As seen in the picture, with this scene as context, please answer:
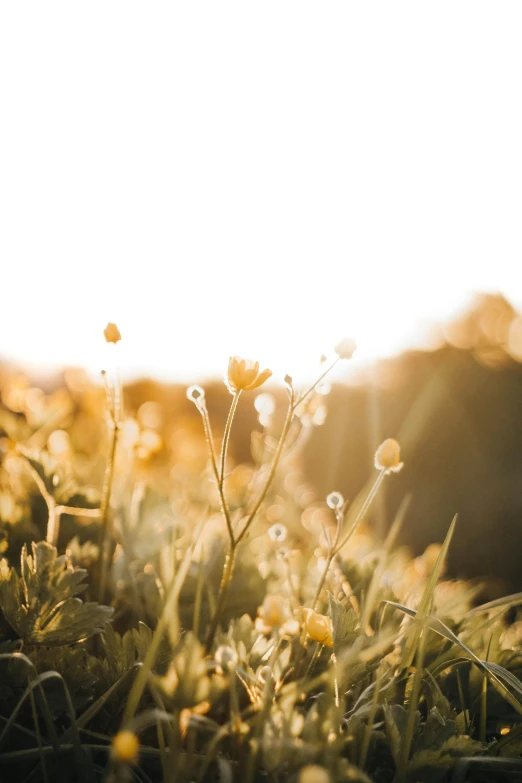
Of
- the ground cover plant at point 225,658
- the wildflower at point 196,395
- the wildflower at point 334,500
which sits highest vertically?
the wildflower at point 196,395

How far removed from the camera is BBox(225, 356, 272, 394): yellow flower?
90 centimetres

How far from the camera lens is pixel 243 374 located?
0.90 m

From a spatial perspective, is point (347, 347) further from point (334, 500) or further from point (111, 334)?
point (111, 334)

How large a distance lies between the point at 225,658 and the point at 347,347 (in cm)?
52

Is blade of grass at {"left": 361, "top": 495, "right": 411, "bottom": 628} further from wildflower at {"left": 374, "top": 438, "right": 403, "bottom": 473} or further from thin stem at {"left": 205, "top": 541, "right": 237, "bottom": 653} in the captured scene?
thin stem at {"left": 205, "top": 541, "right": 237, "bottom": 653}

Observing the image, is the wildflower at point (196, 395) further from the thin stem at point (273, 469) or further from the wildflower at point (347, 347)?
the wildflower at point (347, 347)

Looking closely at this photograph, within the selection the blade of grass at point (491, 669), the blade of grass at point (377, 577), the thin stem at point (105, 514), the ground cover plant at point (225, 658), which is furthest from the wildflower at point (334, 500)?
the thin stem at point (105, 514)

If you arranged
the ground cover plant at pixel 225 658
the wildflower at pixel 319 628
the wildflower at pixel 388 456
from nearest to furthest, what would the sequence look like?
the ground cover plant at pixel 225 658, the wildflower at pixel 319 628, the wildflower at pixel 388 456

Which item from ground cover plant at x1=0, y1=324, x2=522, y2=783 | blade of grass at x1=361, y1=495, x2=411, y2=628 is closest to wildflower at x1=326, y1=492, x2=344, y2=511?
ground cover plant at x1=0, y1=324, x2=522, y2=783

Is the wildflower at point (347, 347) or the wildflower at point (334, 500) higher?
the wildflower at point (347, 347)

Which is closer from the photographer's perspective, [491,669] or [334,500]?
[491,669]

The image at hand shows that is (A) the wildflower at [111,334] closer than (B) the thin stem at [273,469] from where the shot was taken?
No

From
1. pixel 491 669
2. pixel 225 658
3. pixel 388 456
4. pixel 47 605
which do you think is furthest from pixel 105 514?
pixel 491 669

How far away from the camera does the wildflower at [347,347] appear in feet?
3.07
